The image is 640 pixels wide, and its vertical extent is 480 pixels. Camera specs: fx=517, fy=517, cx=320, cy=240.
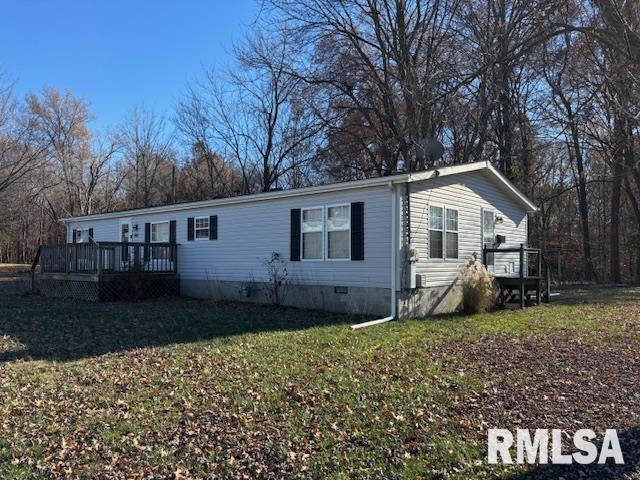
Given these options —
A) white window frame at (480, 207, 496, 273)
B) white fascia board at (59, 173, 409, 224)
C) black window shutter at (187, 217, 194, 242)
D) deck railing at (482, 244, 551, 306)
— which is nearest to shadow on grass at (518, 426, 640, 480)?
white fascia board at (59, 173, 409, 224)

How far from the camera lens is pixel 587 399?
5059 mm

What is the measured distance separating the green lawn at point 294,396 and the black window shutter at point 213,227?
5319 mm

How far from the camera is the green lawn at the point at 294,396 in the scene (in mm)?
3658

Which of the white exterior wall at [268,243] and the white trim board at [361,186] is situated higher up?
the white trim board at [361,186]

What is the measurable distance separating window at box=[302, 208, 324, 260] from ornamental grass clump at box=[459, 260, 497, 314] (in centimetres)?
343

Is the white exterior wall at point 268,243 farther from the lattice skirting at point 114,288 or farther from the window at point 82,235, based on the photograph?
the window at point 82,235

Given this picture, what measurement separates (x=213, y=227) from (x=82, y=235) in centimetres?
808

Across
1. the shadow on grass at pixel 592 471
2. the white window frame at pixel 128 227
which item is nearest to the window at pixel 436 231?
the shadow on grass at pixel 592 471

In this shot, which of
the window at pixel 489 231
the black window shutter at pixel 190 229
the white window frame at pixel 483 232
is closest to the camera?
the white window frame at pixel 483 232

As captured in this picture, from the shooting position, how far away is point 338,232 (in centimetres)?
1178

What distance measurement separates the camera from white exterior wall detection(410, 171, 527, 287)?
11.4 m

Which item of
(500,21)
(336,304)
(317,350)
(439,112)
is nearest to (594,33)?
(317,350)

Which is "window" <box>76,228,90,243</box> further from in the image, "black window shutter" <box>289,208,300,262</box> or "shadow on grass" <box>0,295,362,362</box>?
"black window shutter" <box>289,208,300,262</box>

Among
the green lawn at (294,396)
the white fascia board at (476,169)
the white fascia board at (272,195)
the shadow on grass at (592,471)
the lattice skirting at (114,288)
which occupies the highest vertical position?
the white fascia board at (476,169)
